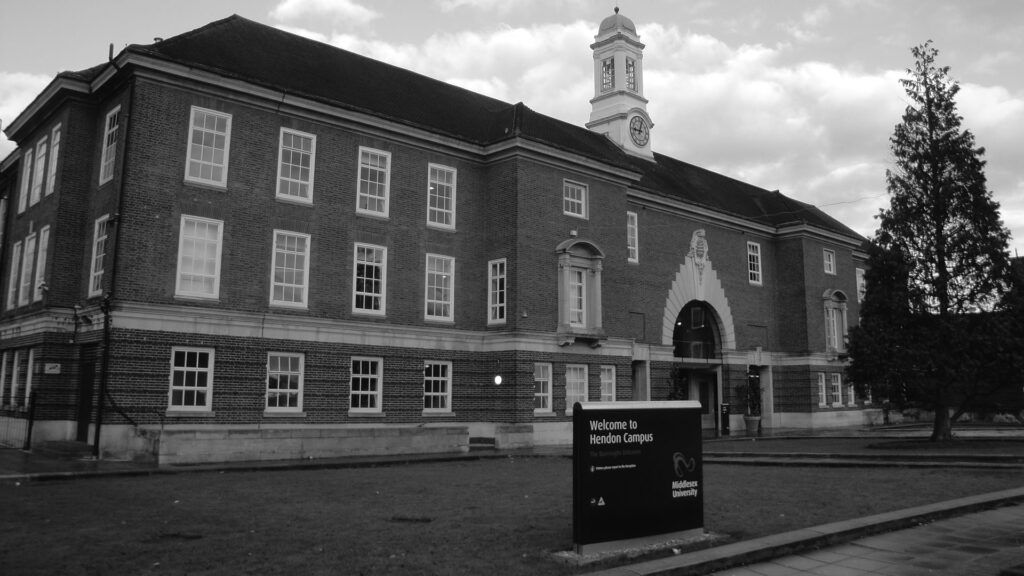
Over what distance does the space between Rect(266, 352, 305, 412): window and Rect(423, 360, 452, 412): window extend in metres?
4.65

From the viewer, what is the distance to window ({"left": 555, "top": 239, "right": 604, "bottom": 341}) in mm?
28625

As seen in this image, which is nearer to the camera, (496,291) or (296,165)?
(296,165)

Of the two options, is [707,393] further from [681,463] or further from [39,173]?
[681,463]

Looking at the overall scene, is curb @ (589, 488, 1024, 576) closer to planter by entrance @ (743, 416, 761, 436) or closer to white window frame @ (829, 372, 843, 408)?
planter by entrance @ (743, 416, 761, 436)

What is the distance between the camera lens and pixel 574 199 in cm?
3014

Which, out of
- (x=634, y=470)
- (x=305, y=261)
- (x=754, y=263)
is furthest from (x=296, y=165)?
(x=754, y=263)

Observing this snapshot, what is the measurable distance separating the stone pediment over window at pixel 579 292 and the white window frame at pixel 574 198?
1.27m

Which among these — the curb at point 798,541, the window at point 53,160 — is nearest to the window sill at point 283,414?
the window at point 53,160

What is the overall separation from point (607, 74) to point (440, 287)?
2148 centimetres

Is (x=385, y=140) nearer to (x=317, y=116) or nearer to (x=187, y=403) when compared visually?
(x=317, y=116)

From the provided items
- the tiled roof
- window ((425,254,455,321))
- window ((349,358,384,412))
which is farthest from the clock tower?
window ((349,358,384,412))

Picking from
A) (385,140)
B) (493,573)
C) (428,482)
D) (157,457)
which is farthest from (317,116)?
(493,573)

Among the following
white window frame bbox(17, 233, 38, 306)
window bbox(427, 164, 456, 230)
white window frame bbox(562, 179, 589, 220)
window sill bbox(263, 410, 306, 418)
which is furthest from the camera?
white window frame bbox(562, 179, 589, 220)

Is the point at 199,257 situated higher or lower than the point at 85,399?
higher
